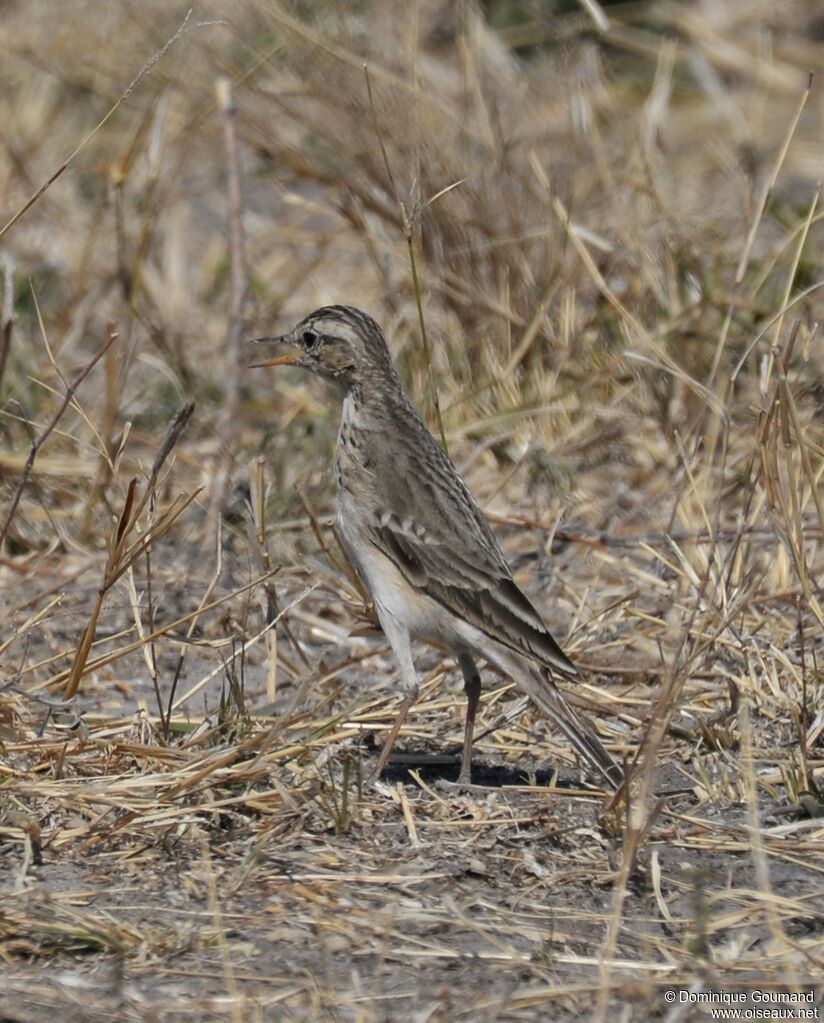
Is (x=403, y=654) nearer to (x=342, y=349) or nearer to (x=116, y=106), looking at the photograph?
(x=342, y=349)

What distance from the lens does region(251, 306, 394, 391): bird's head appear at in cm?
553

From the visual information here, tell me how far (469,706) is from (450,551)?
0.46 m

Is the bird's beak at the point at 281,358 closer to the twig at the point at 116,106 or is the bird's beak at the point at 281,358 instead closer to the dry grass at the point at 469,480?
the dry grass at the point at 469,480

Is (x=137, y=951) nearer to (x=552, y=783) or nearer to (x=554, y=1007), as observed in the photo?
(x=554, y=1007)

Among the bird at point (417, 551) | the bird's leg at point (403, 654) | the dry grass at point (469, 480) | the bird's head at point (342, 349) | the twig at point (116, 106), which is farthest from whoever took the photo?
the bird's head at point (342, 349)

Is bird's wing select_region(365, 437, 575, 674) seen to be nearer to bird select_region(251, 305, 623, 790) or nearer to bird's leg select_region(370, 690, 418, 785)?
bird select_region(251, 305, 623, 790)

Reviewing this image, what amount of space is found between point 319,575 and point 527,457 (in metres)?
1.61

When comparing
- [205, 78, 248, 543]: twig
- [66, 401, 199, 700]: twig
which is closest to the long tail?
[66, 401, 199, 700]: twig

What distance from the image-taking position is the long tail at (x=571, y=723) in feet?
14.8

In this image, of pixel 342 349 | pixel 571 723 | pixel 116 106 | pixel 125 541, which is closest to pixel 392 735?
pixel 571 723

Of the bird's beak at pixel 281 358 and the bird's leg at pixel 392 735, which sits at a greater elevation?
the bird's beak at pixel 281 358

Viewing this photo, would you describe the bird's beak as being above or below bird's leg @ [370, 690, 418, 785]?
above

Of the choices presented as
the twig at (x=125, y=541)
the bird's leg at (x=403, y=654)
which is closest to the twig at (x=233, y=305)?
the bird's leg at (x=403, y=654)

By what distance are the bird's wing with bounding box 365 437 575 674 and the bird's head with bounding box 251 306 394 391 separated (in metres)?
0.39
